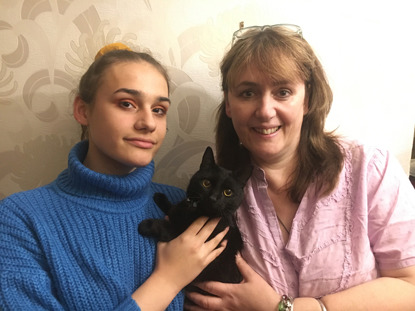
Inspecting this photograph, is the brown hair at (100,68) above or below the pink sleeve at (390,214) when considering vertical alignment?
above

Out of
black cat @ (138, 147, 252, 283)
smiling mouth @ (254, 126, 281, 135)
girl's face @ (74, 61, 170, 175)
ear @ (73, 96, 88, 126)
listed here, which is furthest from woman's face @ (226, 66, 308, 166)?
ear @ (73, 96, 88, 126)

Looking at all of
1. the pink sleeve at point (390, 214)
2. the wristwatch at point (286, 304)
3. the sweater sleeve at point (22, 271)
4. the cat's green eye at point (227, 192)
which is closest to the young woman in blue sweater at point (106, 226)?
the sweater sleeve at point (22, 271)

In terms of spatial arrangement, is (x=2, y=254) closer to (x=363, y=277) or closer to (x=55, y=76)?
(x=55, y=76)

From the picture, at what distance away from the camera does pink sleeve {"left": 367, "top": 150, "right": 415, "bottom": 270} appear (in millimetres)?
830

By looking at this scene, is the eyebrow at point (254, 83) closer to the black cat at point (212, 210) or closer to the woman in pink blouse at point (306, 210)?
the woman in pink blouse at point (306, 210)

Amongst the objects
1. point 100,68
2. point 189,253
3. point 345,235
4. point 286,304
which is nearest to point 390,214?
point 345,235

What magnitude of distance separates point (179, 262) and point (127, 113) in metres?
0.48

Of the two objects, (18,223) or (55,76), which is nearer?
(18,223)

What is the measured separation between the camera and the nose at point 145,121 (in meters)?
0.83

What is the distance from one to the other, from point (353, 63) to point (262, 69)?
636 millimetres

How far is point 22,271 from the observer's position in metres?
0.70

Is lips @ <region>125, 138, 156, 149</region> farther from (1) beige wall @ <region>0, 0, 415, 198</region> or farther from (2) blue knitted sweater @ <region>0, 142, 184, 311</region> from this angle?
(1) beige wall @ <region>0, 0, 415, 198</region>

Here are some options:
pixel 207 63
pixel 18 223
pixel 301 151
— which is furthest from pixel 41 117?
pixel 301 151

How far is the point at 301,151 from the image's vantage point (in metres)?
1.03
